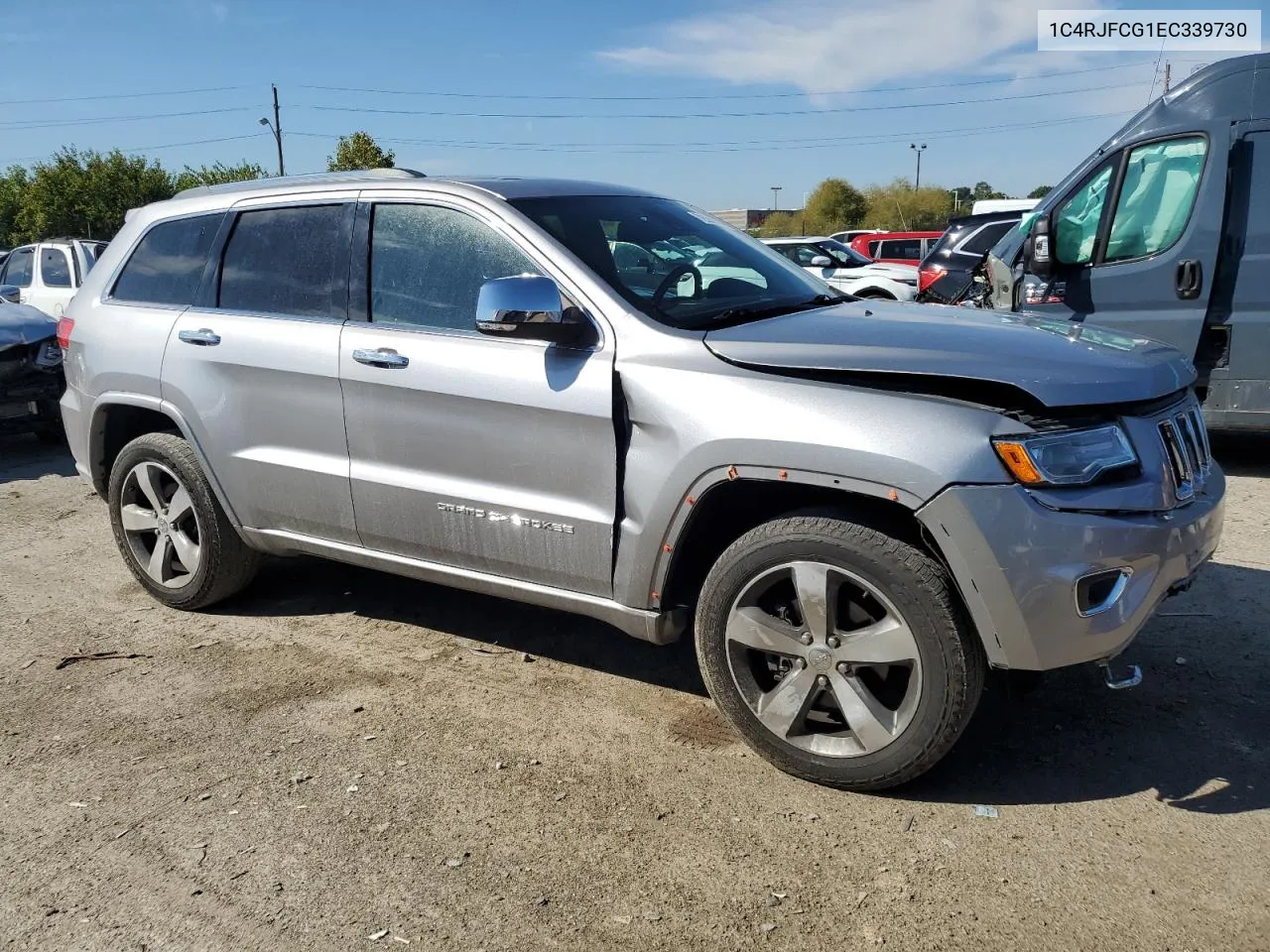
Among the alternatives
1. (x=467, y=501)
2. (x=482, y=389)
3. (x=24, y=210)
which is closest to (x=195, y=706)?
(x=467, y=501)

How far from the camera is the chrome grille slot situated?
3115mm

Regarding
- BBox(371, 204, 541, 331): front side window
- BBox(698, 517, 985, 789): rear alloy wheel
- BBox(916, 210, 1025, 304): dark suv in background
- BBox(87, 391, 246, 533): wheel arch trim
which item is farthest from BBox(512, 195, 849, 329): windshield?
BBox(916, 210, 1025, 304): dark suv in background

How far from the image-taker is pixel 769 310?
380 cm

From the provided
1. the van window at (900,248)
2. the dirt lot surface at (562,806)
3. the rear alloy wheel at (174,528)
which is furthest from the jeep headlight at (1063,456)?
the van window at (900,248)

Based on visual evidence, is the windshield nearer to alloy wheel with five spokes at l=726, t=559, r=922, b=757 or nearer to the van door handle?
alloy wheel with five spokes at l=726, t=559, r=922, b=757

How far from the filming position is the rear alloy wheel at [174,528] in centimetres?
466

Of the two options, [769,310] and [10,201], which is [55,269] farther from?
[10,201]

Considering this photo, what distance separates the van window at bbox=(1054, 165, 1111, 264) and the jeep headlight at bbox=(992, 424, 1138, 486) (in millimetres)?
4899

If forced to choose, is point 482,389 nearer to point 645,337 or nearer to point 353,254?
point 645,337

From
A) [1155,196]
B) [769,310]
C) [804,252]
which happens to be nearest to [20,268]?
[804,252]

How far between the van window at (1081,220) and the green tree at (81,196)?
5196 cm

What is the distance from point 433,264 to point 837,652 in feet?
6.61

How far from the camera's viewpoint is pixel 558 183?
4180 millimetres

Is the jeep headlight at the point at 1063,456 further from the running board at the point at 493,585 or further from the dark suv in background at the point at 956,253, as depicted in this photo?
the dark suv in background at the point at 956,253
